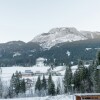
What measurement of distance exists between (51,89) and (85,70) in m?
11.6

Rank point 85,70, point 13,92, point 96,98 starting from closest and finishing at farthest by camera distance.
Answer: point 96,98, point 85,70, point 13,92

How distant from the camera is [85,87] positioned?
243 ft

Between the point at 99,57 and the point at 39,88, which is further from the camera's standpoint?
the point at 39,88

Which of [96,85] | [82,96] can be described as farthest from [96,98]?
[96,85]

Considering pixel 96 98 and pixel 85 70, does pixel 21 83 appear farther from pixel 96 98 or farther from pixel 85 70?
pixel 96 98

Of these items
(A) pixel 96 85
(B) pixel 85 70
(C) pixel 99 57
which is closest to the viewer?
→ (C) pixel 99 57

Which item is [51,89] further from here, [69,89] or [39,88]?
[39,88]

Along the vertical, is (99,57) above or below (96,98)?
above

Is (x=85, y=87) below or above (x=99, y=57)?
below

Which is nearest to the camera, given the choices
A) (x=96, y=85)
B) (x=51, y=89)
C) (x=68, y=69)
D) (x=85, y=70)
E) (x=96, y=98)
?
(x=96, y=98)

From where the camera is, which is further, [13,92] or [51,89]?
[13,92]

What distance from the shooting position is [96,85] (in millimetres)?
62219

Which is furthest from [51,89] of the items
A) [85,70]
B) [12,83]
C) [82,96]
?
[82,96]

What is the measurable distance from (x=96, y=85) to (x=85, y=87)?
39.2 ft
